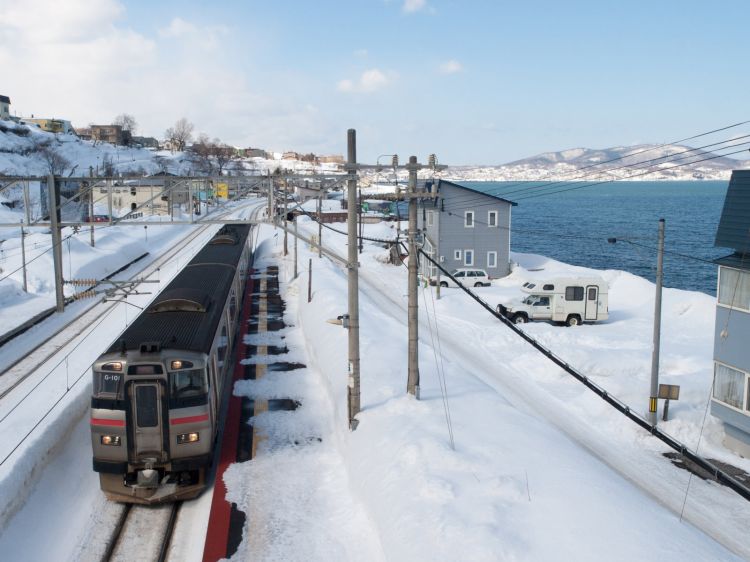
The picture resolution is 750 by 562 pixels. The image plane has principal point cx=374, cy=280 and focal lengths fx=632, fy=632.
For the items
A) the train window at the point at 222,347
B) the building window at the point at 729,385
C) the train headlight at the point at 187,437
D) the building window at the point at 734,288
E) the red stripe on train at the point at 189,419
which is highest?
the building window at the point at 734,288

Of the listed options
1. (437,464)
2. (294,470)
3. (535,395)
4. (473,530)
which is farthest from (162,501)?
(535,395)

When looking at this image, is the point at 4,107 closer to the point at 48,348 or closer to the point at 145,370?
the point at 48,348

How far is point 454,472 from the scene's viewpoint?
39.5 feet

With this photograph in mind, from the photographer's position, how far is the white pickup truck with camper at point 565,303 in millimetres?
32406

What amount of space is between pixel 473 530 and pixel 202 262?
18.0m

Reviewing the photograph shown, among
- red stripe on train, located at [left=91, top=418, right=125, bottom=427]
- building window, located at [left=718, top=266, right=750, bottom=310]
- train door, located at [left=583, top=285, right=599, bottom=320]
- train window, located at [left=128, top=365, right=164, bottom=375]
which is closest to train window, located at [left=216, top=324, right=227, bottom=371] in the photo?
train window, located at [left=128, top=365, right=164, bottom=375]

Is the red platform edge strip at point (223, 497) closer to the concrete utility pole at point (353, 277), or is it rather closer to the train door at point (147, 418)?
the train door at point (147, 418)

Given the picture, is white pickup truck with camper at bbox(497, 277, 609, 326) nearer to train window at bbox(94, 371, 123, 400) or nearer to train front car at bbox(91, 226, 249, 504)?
train front car at bbox(91, 226, 249, 504)

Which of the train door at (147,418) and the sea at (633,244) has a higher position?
the train door at (147,418)

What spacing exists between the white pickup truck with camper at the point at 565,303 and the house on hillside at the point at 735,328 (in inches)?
513

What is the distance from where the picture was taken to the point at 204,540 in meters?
11.2

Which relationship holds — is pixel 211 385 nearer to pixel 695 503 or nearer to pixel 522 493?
pixel 522 493

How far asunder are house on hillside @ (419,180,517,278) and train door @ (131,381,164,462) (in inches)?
1398

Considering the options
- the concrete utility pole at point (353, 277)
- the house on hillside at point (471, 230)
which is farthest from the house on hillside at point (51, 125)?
the concrete utility pole at point (353, 277)
